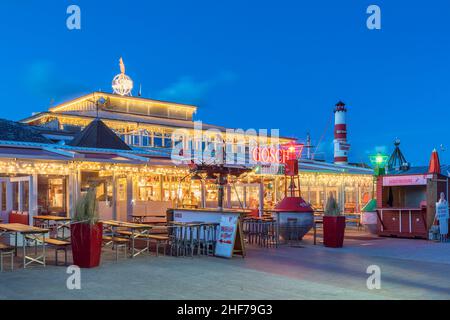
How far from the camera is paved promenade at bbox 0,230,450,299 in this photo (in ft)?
24.5

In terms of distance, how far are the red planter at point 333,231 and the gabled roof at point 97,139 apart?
990 cm

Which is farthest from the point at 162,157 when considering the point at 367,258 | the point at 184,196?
the point at 367,258

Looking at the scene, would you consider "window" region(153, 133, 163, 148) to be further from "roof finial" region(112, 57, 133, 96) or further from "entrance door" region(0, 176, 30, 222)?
"entrance door" region(0, 176, 30, 222)

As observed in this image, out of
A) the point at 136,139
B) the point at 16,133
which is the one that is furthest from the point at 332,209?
the point at 136,139

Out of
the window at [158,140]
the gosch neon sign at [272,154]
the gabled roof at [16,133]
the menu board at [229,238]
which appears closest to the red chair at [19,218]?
the gabled roof at [16,133]

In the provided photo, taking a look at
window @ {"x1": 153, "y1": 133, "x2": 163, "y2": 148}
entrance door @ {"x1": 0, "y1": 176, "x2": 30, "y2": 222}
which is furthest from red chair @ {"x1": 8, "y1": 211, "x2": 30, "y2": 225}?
Result: window @ {"x1": 153, "y1": 133, "x2": 163, "y2": 148}

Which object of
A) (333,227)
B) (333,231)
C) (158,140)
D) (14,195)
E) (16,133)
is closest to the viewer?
(333,231)

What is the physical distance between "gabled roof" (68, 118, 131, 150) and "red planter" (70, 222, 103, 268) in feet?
34.9

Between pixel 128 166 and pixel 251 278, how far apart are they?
33.8 feet

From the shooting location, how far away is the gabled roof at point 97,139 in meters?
20.3

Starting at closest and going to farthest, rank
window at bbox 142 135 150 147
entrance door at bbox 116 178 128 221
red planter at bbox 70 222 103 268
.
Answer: red planter at bbox 70 222 103 268 < entrance door at bbox 116 178 128 221 < window at bbox 142 135 150 147

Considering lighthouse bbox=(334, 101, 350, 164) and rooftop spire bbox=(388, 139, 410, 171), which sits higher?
lighthouse bbox=(334, 101, 350, 164)

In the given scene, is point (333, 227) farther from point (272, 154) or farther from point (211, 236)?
point (272, 154)

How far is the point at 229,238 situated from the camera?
11852mm
